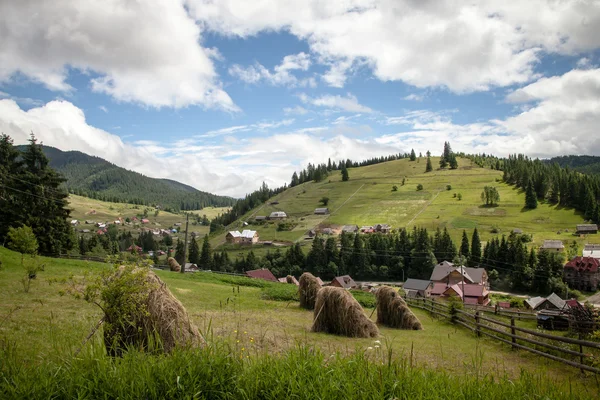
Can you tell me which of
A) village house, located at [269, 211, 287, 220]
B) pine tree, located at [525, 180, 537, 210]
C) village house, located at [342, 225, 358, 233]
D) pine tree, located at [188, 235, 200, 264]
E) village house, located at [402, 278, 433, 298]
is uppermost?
pine tree, located at [525, 180, 537, 210]

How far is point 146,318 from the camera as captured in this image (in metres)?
7.95

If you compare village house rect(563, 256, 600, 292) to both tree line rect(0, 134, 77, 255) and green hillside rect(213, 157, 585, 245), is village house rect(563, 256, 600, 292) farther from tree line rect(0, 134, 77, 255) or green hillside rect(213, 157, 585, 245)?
tree line rect(0, 134, 77, 255)

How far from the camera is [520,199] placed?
13612 centimetres

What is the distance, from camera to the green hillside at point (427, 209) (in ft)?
380

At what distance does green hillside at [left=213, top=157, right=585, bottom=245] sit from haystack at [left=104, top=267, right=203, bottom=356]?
114551 millimetres

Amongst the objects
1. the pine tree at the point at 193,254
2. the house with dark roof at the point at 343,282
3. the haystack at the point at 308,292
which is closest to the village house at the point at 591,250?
the house with dark roof at the point at 343,282

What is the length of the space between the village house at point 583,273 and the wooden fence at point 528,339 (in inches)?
2708

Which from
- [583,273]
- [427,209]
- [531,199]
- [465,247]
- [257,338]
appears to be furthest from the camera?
[427,209]

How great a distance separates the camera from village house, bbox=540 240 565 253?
9090cm

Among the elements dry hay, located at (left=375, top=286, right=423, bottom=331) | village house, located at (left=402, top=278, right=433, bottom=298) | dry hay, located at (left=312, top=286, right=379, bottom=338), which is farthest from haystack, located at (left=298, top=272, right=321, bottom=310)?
village house, located at (left=402, top=278, right=433, bottom=298)

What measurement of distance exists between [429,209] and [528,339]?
436 ft

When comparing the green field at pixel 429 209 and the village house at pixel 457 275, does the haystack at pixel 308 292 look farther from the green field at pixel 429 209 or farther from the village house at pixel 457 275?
the green field at pixel 429 209

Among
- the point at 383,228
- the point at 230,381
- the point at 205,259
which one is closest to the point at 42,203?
the point at 230,381

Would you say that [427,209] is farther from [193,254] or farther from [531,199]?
[193,254]
